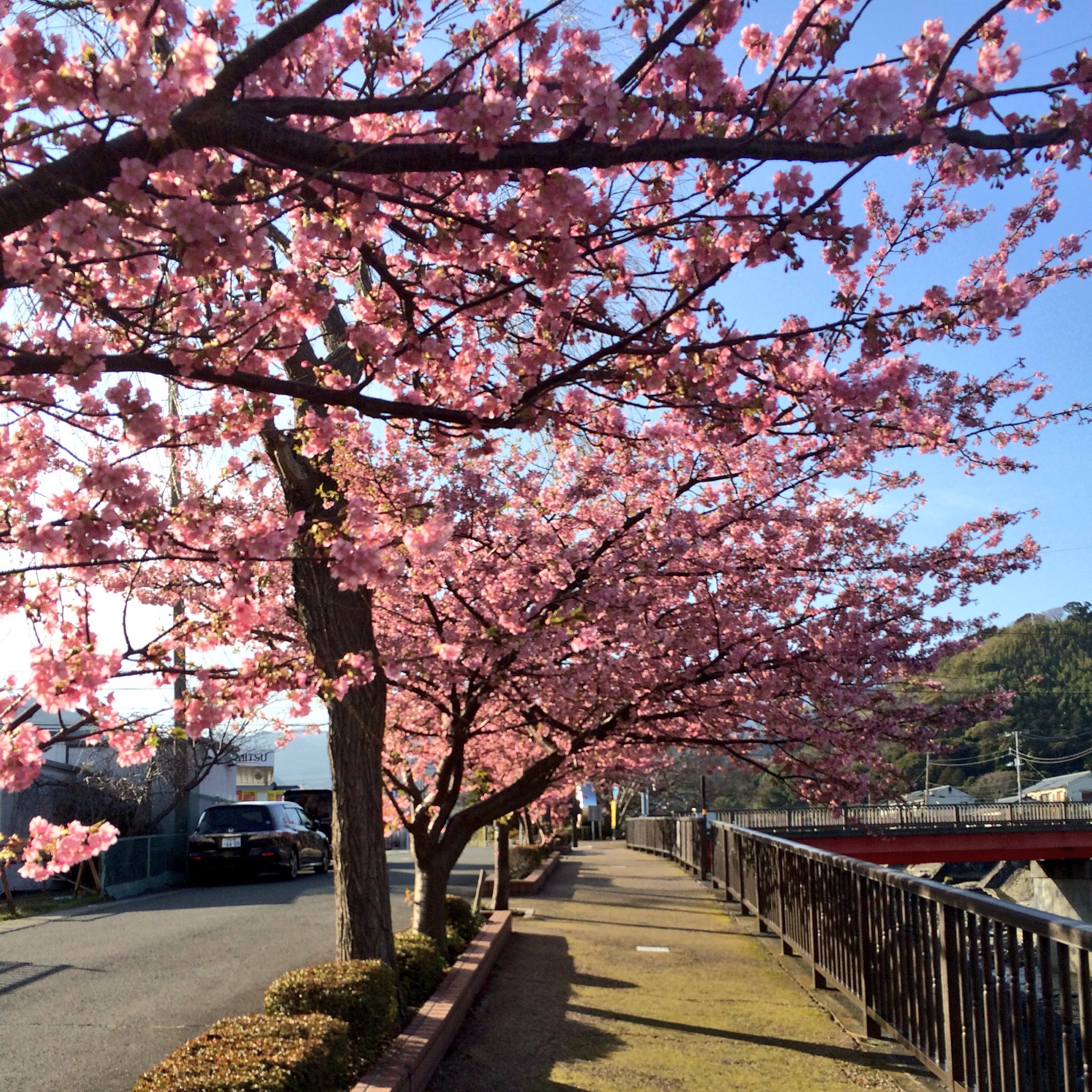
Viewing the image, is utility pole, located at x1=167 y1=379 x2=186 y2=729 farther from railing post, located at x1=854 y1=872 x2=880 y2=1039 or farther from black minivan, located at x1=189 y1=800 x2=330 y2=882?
black minivan, located at x1=189 y1=800 x2=330 y2=882

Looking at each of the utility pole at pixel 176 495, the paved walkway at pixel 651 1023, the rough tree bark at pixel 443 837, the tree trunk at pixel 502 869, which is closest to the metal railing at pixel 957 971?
the paved walkway at pixel 651 1023

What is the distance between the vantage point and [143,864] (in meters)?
20.2

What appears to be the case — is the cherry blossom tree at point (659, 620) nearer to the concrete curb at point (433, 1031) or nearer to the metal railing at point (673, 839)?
the concrete curb at point (433, 1031)

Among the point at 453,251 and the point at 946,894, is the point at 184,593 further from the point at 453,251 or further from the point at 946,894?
the point at 946,894

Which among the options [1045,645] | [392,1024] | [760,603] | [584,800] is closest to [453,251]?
[392,1024]

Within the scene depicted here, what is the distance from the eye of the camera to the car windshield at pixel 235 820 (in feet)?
69.8

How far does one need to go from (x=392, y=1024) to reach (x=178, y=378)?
4.26 metres

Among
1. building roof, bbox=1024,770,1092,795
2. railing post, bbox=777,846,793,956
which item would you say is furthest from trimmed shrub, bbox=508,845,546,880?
building roof, bbox=1024,770,1092,795

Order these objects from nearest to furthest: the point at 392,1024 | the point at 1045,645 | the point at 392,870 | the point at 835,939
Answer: the point at 392,1024, the point at 835,939, the point at 392,870, the point at 1045,645

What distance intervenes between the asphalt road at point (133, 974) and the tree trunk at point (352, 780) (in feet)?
5.12

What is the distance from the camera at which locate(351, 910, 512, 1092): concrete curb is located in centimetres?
571

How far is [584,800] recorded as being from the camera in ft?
156

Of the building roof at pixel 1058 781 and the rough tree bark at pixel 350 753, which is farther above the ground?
the rough tree bark at pixel 350 753

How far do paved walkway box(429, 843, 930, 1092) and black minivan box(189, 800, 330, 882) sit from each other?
8.34 meters
